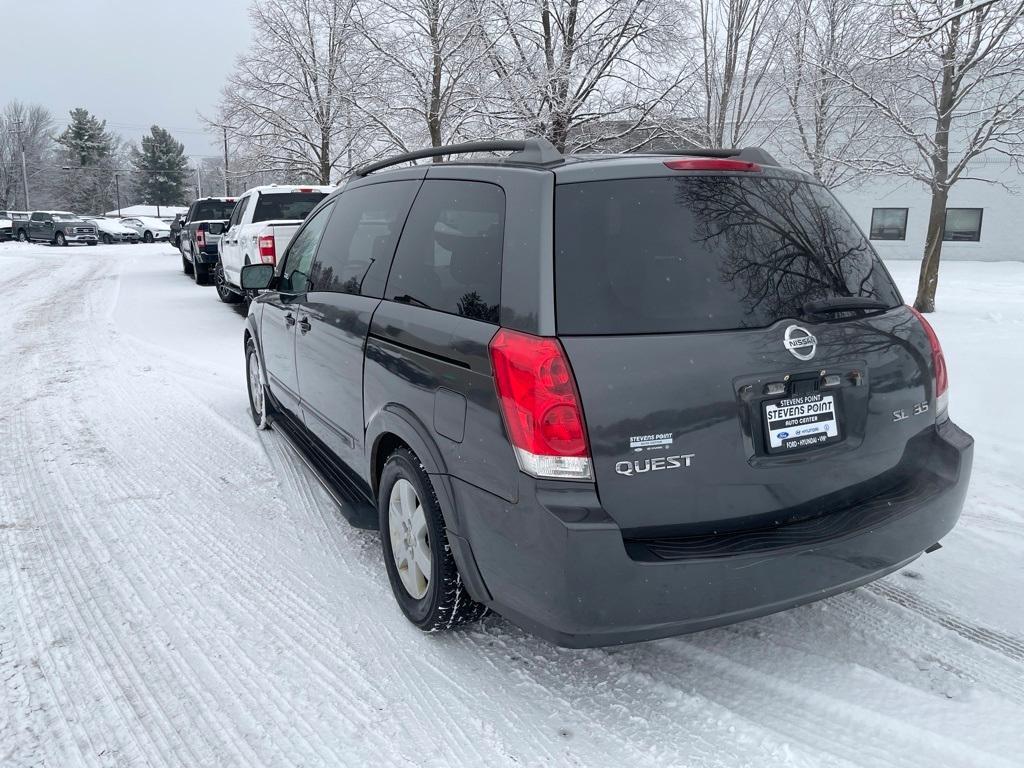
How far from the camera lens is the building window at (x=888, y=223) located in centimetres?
2652

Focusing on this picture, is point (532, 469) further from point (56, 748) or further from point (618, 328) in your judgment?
point (56, 748)

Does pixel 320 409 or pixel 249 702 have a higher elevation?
pixel 320 409

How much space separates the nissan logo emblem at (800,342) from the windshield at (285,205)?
10.8 m

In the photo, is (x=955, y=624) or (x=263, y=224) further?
(x=263, y=224)

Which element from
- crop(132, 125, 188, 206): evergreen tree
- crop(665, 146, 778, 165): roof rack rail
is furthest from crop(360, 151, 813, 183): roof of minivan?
crop(132, 125, 188, 206): evergreen tree

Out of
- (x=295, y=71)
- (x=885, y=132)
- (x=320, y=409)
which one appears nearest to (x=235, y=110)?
(x=295, y=71)

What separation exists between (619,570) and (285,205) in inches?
449

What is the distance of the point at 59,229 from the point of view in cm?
3978

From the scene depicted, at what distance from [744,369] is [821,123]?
48.6 ft

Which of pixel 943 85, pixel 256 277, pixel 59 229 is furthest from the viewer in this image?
Result: pixel 59 229

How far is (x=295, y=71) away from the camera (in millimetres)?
21812

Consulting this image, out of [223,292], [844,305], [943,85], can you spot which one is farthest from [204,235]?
[844,305]

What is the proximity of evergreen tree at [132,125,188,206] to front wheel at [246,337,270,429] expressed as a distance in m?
90.8

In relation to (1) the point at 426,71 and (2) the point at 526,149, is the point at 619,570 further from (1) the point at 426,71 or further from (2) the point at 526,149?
(1) the point at 426,71
